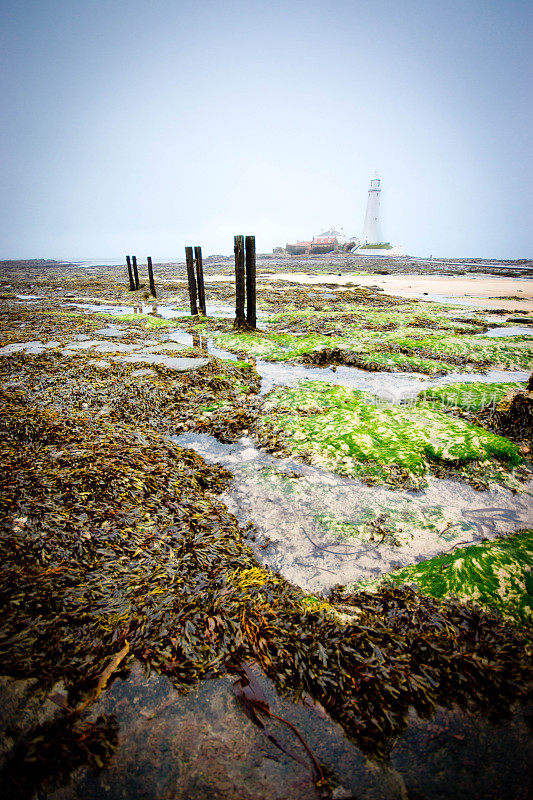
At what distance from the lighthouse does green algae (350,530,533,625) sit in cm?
12540

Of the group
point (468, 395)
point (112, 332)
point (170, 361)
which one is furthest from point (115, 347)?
point (468, 395)

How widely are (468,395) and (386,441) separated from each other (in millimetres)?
2703

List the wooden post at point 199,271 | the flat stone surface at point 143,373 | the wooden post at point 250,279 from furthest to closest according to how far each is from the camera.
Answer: the wooden post at point 199,271 → the wooden post at point 250,279 → the flat stone surface at point 143,373

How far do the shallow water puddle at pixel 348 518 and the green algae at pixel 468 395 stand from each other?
7.94 feet

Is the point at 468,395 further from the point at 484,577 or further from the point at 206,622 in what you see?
the point at 206,622

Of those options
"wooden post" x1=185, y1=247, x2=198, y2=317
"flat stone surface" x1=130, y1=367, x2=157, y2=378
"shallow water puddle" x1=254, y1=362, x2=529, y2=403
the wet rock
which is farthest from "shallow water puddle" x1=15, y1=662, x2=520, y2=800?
"wooden post" x1=185, y1=247, x2=198, y2=317

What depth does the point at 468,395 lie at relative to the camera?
620 cm

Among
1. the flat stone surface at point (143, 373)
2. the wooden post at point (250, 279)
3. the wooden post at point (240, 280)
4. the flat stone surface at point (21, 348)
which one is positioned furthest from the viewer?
the wooden post at point (240, 280)

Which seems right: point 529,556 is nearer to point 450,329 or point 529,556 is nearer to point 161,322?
point 450,329

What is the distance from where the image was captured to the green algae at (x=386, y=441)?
4277mm

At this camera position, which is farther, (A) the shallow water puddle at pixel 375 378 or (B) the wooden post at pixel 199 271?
(B) the wooden post at pixel 199 271

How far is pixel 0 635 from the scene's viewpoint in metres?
2.06

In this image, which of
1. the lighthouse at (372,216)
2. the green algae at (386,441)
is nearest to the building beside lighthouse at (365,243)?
the lighthouse at (372,216)

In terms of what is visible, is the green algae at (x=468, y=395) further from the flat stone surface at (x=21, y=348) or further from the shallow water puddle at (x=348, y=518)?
the flat stone surface at (x=21, y=348)
